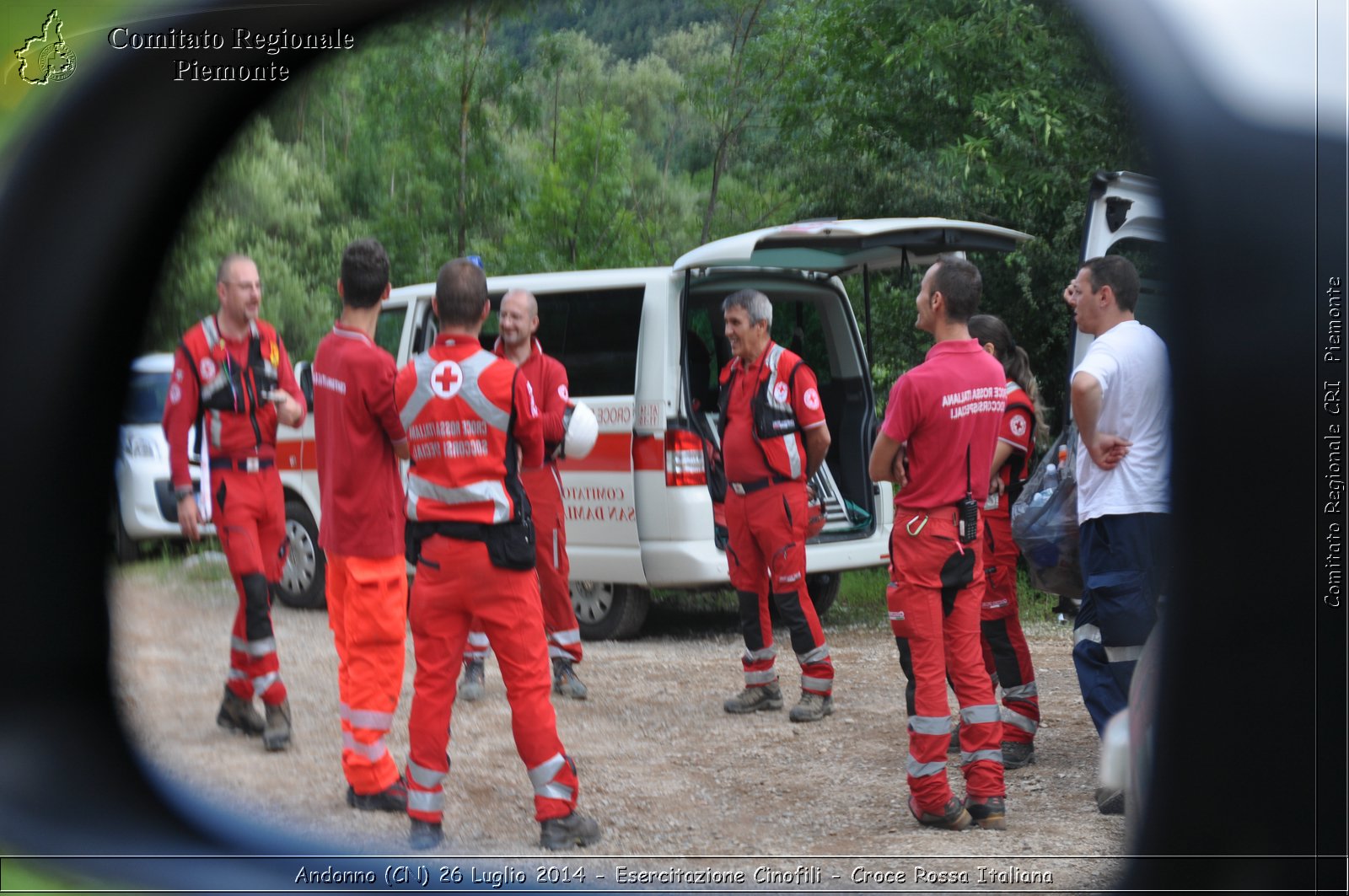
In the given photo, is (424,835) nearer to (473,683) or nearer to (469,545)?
(469,545)

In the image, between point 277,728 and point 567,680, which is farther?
point 567,680

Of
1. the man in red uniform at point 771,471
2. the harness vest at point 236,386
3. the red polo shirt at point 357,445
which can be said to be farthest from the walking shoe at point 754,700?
the harness vest at point 236,386

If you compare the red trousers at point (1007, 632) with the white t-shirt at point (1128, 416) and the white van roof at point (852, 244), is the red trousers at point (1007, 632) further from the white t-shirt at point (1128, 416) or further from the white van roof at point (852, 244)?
the white van roof at point (852, 244)

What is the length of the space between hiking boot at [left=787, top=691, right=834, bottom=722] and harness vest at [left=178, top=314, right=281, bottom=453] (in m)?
2.55

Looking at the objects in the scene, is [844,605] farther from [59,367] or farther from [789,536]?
[59,367]

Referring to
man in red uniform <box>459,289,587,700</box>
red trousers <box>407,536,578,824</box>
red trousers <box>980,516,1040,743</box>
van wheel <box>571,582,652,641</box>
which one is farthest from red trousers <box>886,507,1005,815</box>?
van wheel <box>571,582,652,641</box>

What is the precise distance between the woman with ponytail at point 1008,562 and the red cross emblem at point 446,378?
2.16m

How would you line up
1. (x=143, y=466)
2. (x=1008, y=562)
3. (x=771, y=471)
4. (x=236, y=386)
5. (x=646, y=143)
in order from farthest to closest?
(x=771, y=471), (x=646, y=143), (x=1008, y=562), (x=236, y=386), (x=143, y=466)

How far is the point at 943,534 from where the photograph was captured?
368cm

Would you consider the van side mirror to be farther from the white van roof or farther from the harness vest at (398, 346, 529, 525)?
the white van roof

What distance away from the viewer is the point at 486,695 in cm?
563

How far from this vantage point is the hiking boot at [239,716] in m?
4.14

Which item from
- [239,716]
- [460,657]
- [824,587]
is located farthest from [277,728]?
[824,587]

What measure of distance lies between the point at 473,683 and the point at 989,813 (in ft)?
8.45
